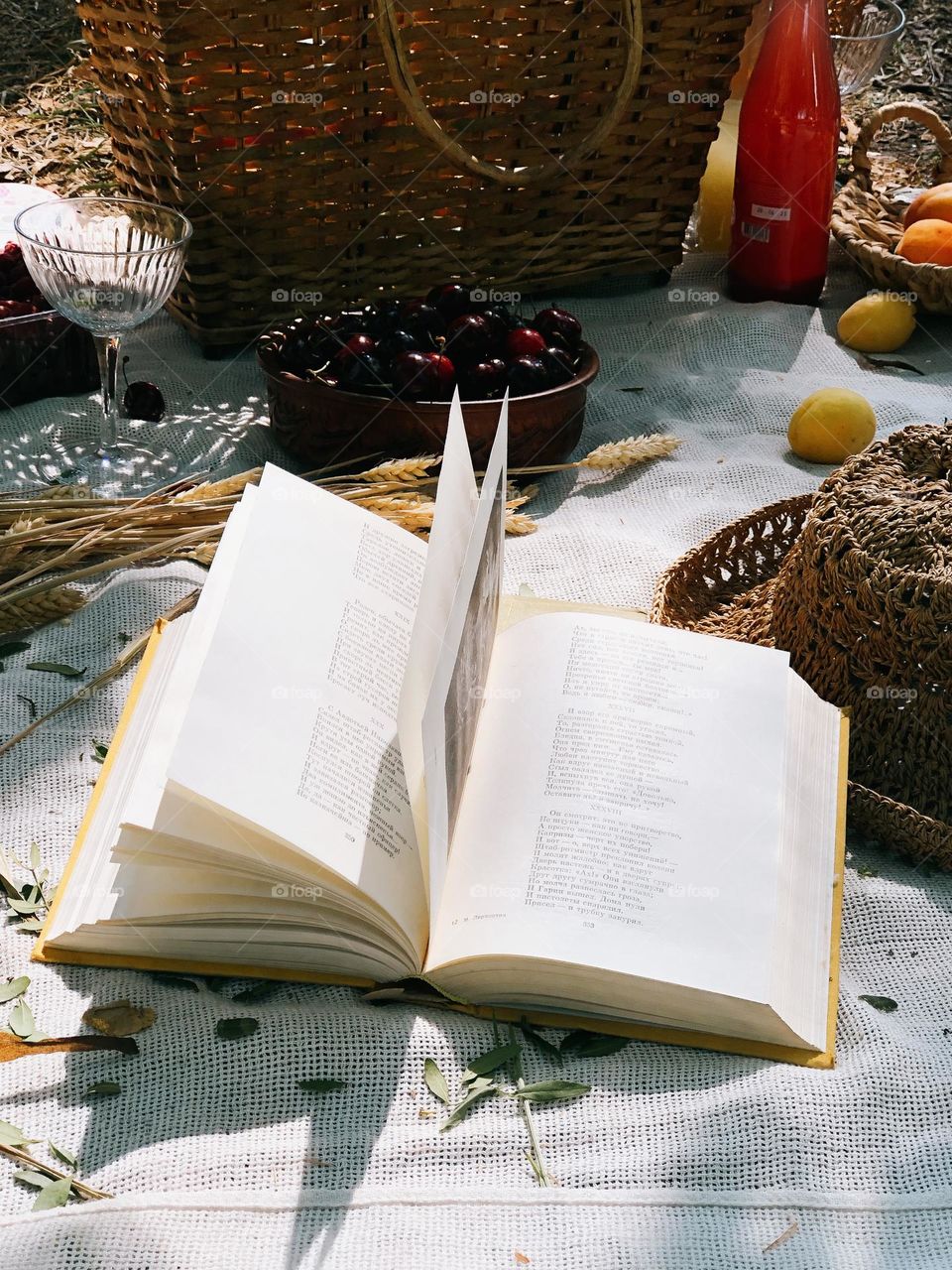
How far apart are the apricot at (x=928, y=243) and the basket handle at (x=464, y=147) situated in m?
0.45

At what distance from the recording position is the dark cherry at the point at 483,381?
1298 mm

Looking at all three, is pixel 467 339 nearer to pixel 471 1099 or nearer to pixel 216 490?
pixel 216 490

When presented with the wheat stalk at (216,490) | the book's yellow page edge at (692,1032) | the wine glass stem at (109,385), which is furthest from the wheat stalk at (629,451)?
the book's yellow page edge at (692,1032)

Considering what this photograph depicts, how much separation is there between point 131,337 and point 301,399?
1.61 feet

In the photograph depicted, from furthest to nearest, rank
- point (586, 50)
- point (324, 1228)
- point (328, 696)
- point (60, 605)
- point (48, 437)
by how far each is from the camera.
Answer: point (586, 50) → point (48, 437) → point (60, 605) → point (328, 696) → point (324, 1228)

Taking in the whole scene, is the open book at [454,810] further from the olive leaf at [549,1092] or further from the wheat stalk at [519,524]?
the wheat stalk at [519,524]

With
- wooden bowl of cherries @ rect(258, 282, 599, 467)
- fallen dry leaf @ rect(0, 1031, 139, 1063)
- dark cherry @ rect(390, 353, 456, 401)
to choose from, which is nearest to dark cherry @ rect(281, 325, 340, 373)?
wooden bowl of cherries @ rect(258, 282, 599, 467)

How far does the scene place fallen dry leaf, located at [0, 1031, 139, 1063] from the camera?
0.70m

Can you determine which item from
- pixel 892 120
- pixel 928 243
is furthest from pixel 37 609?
pixel 892 120

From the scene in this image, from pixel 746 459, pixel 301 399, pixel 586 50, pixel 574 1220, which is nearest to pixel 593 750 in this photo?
pixel 574 1220

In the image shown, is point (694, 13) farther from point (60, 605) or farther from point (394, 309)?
point (60, 605)

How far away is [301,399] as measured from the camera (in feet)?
4.32

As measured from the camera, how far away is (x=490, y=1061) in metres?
0.71

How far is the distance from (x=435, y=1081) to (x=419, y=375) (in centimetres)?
76
